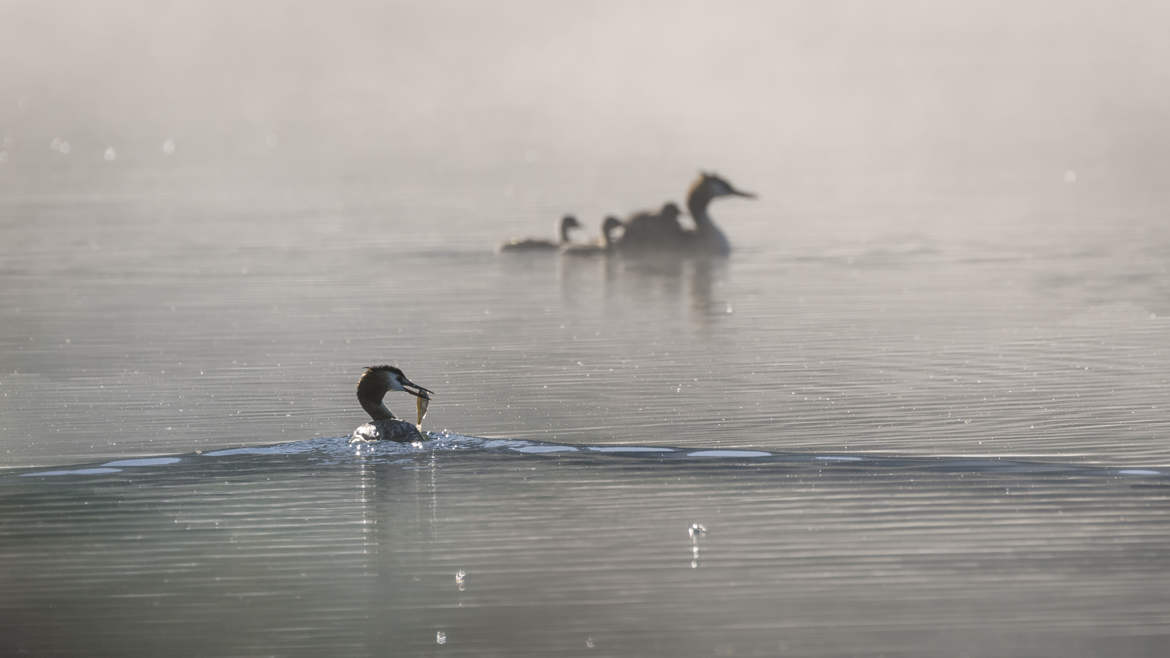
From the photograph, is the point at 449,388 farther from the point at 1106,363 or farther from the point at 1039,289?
the point at 1039,289

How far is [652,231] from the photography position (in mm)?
27344

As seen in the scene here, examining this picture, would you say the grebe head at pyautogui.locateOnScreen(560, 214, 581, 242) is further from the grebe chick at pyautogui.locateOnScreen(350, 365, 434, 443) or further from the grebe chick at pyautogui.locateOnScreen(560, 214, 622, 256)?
the grebe chick at pyautogui.locateOnScreen(350, 365, 434, 443)

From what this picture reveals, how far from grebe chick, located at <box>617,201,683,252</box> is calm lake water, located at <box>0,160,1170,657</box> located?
3149 mm

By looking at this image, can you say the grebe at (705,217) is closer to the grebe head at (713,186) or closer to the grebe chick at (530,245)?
the grebe head at (713,186)

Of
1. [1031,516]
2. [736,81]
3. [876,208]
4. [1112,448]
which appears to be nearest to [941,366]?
[1112,448]

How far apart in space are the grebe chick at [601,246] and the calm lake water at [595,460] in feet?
7.91

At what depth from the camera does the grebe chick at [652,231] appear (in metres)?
27.2

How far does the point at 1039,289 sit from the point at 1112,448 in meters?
8.83

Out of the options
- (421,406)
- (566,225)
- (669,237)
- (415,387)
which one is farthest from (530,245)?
(421,406)

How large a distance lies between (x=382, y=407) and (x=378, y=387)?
165 millimetres

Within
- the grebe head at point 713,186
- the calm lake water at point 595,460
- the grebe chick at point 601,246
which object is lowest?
the calm lake water at point 595,460

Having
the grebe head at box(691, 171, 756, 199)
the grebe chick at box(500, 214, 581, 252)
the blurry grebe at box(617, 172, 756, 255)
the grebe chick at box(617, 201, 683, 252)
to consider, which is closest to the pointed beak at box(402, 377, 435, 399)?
the grebe chick at box(500, 214, 581, 252)

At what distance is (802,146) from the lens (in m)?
55.9

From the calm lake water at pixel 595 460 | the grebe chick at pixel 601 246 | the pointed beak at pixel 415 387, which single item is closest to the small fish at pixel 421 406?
the pointed beak at pixel 415 387
